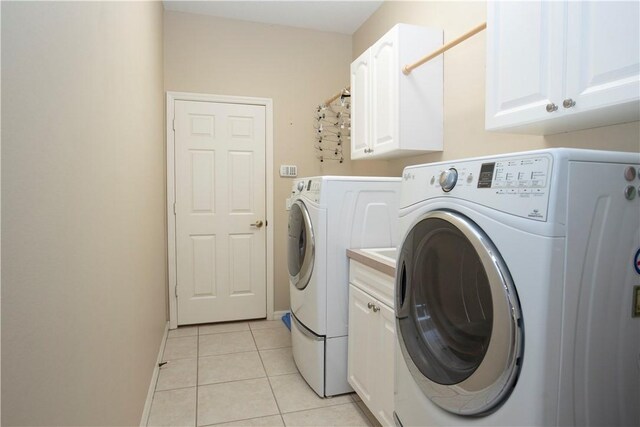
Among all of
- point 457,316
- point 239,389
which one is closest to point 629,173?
point 457,316

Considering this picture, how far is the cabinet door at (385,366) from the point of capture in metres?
1.72

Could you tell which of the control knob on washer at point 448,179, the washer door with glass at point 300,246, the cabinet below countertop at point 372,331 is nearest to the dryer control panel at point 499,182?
the control knob on washer at point 448,179

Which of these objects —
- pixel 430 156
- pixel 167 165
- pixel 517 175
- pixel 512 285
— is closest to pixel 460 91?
pixel 430 156

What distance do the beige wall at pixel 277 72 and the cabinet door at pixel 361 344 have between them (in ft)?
5.07

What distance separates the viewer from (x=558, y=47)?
4.20 ft

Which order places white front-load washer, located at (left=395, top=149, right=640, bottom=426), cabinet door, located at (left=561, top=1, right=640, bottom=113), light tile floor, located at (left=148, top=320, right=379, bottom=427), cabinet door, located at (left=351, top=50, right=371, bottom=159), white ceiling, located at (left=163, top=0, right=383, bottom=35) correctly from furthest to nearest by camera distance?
white ceiling, located at (left=163, top=0, right=383, bottom=35) → cabinet door, located at (left=351, top=50, right=371, bottom=159) → light tile floor, located at (left=148, top=320, right=379, bottom=427) → cabinet door, located at (left=561, top=1, right=640, bottom=113) → white front-load washer, located at (left=395, top=149, right=640, bottom=426)

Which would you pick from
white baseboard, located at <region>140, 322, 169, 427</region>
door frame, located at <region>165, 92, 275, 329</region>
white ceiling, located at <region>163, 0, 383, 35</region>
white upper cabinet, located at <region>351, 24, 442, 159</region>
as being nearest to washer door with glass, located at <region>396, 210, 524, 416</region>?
white upper cabinet, located at <region>351, 24, 442, 159</region>

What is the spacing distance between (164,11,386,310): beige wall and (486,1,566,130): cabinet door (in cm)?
178

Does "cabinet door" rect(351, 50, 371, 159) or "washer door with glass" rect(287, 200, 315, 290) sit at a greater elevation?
"cabinet door" rect(351, 50, 371, 159)

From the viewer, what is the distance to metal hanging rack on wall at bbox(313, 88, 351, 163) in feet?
12.3

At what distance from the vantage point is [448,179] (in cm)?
115

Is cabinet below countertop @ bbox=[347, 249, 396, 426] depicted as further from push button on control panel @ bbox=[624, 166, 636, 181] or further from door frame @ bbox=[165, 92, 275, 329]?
door frame @ bbox=[165, 92, 275, 329]

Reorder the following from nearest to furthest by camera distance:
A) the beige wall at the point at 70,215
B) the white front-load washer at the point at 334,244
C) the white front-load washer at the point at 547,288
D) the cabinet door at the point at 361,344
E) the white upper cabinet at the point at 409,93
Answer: the beige wall at the point at 70,215 → the white front-load washer at the point at 547,288 → the cabinet door at the point at 361,344 → the white front-load washer at the point at 334,244 → the white upper cabinet at the point at 409,93

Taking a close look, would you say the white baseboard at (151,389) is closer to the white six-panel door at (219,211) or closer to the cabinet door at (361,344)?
the white six-panel door at (219,211)
